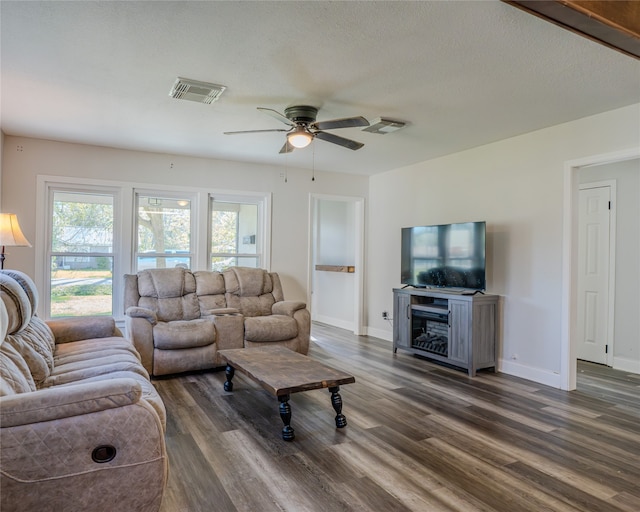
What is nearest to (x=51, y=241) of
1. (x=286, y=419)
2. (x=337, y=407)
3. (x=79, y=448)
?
(x=286, y=419)

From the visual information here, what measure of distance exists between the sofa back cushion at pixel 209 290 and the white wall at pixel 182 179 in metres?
0.99

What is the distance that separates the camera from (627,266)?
4.59 m

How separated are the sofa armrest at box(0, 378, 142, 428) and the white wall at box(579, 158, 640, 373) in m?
5.03

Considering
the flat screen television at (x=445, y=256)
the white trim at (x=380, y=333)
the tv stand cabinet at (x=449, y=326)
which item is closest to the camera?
the tv stand cabinet at (x=449, y=326)

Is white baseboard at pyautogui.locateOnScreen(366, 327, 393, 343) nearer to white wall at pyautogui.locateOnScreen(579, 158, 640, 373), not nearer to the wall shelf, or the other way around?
the wall shelf

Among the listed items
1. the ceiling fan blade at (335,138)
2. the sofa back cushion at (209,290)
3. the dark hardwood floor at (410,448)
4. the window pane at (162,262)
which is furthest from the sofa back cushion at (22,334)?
the window pane at (162,262)

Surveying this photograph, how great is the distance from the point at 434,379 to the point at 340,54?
10.0ft

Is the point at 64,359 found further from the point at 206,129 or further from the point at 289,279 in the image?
the point at 289,279

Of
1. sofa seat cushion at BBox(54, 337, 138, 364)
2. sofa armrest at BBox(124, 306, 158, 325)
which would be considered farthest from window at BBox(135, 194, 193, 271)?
sofa seat cushion at BBox(54, 337, 138, 364)

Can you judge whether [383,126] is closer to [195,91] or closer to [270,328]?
[195,91]

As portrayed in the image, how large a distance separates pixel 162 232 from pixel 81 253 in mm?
929

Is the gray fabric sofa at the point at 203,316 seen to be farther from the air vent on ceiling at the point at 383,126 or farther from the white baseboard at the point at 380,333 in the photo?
the air vent on ceiling at the point at 383,126

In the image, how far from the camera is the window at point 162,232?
5164mm

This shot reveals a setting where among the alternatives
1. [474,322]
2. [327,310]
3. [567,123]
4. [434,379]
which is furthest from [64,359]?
[327,310]
